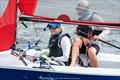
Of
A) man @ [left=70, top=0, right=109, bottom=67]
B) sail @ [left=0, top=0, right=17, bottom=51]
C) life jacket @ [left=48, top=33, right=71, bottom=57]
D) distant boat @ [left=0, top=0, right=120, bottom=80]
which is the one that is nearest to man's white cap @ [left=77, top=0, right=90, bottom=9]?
man @ [left=70, top=0, right=109, bottom=67]

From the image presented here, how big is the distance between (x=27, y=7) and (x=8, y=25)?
10.5 inches

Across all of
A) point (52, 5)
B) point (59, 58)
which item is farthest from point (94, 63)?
point (52, 5)

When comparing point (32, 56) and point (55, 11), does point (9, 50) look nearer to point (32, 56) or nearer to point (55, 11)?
point (32, 56)

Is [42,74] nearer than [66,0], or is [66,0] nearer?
[42,74]

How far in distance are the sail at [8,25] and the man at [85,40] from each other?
638 millimetres

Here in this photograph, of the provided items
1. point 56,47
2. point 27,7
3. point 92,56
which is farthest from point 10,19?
point 92,56

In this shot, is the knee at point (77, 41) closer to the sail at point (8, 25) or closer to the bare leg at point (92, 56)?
the bare leg at point (92, 56)

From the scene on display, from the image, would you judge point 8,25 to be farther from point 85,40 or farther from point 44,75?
point 85,40

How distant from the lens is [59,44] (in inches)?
205

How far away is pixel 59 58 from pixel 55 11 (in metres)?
0.51

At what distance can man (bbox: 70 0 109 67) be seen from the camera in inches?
205

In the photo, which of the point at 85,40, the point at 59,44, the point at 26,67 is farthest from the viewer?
the point at 85,40

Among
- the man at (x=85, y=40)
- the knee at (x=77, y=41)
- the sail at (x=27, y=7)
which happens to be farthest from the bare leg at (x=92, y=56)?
the sail at (x=27, y=7)

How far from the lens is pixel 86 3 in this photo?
5242mm
